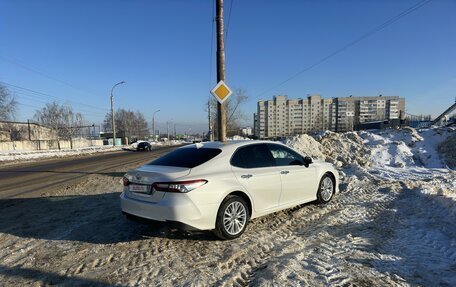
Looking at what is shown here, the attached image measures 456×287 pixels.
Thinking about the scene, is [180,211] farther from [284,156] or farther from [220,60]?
[220,60]

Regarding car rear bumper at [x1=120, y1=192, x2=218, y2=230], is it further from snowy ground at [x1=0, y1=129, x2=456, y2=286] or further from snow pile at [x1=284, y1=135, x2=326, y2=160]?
snow pile at [x1=284, y1=135, x2=326, y2=160]

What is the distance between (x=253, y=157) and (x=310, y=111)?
117 meters

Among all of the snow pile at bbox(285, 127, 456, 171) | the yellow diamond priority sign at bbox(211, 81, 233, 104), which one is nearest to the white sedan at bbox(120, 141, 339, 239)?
the yellow diamond priority sign at bbox(211, 81, 233, 104)

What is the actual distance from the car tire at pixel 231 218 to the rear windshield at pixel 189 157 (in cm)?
76

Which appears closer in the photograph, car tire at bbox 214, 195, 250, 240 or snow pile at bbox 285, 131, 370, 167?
car tire at bbox 214, 195, 250, 240

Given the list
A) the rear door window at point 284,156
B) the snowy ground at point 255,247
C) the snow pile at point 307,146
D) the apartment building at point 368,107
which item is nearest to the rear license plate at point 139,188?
the snowy ground at point 255,247

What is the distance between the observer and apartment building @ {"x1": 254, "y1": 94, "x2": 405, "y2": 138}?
11144 centimetres

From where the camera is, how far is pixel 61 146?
50969 millimetres

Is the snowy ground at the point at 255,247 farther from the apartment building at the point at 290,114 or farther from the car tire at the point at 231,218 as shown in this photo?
the apartment building at the point at 290,114

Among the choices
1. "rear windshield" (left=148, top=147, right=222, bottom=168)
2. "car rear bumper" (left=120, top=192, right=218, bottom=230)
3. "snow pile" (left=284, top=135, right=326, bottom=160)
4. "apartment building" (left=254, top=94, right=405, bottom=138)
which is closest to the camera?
"car rear bumper" (left=120, top=192, right=218, bottom=230)

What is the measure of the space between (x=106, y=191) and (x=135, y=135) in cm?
10972

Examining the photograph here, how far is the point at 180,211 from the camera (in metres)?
4.43

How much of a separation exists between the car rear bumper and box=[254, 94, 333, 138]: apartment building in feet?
363

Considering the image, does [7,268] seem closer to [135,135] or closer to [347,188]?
[347,188]
